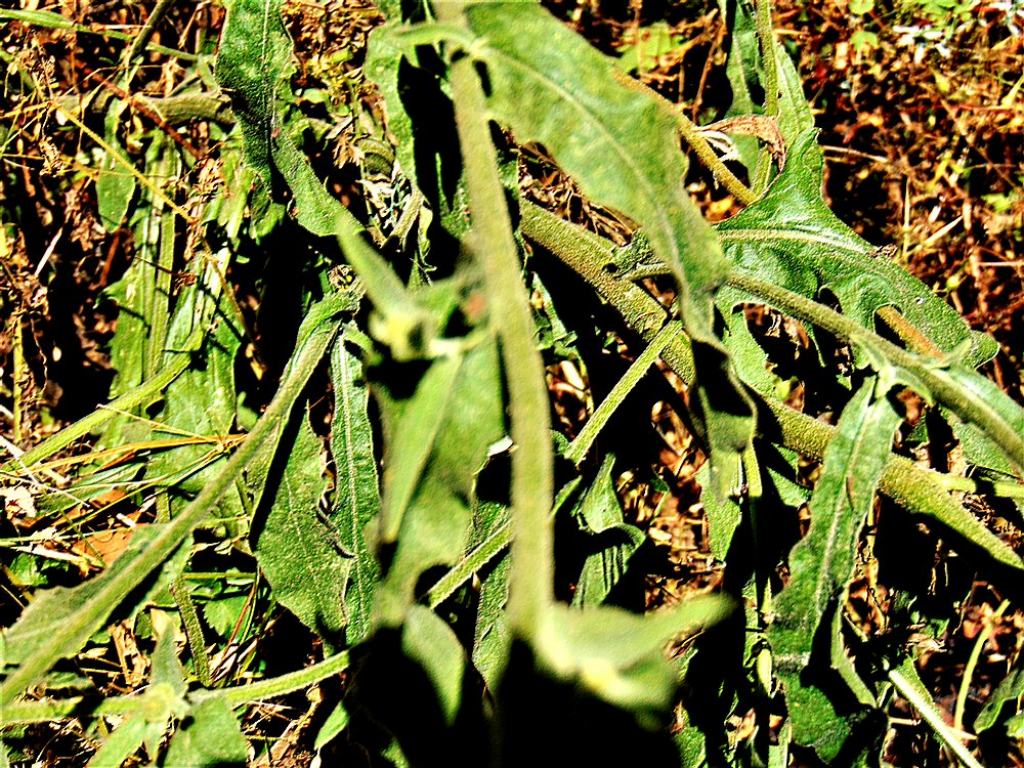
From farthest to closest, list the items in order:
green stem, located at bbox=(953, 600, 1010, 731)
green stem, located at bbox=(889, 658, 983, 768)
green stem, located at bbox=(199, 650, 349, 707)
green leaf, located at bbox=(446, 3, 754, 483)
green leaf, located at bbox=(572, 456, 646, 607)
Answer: green stem, located at bbox=(953, 600, 1010, 731), green leaf, located at bbox=(572, 456, 646, 607), green stem, located at bbox=(889, 658, 983, 768), green stem, located at bbox=(199, 650, 349, 707), green leaf, located at bbox=(446, 3, 754, 483)

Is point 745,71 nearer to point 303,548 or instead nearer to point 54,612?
point 303,548

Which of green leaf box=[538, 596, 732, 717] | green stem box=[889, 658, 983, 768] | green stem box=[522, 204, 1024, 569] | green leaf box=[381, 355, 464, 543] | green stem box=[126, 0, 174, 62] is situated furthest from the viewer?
green stem box=[126, 0, 174, 62]

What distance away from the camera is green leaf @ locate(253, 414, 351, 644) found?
1.35 m

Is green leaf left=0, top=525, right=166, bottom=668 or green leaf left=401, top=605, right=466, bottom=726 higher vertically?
green leaf left=0, top=525, right=166, bottom=668

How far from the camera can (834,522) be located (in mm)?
1084

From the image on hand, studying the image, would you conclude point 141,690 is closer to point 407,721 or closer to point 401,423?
point 407,721

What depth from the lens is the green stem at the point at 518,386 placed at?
70 cm

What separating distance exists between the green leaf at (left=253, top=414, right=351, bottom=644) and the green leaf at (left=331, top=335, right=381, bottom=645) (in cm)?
2


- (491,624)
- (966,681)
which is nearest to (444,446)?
(491,624)

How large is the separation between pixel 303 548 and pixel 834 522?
0.68 metres

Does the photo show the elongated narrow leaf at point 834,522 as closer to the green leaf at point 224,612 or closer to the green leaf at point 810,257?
the green leaf at point 810,257

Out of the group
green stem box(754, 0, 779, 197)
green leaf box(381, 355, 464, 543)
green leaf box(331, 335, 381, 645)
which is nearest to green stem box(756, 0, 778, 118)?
green stem box(754, 0, 779, 197)

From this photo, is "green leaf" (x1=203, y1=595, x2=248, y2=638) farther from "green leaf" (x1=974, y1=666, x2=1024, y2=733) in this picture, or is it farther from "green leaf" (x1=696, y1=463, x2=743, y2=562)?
"green leaf" (x1=974, y1=666, x2=1024, y2=733)

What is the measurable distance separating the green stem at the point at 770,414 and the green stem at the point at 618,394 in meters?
0.10
